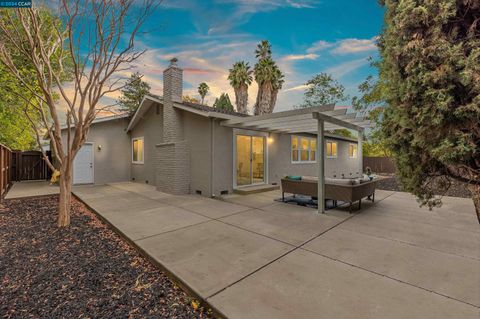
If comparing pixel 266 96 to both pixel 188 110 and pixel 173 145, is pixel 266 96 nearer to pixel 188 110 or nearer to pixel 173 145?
pixel 188 110

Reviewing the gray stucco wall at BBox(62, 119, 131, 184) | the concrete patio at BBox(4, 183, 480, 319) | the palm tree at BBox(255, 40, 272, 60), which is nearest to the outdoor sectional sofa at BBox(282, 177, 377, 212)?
the concrete patio at BBox(4, 183, 480, 319)

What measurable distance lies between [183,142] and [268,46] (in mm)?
18958

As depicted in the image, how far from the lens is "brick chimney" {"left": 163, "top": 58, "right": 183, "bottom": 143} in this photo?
8688 mm

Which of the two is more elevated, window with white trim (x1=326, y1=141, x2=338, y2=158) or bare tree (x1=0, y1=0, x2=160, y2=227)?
bare tree (x1=0, y1=0, x2=160, y2=227)

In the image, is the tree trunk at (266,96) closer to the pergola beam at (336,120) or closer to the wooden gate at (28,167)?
the pergola beam at (336,120)

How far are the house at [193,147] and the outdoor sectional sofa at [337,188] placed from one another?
74.9 inches

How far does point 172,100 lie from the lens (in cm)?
884

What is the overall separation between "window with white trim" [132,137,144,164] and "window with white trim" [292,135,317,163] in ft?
28.1

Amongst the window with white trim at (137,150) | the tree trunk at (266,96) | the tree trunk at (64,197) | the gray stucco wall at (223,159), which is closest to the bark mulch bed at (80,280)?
the tree trunk at (64,197)

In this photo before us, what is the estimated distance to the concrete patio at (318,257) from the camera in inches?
87.5

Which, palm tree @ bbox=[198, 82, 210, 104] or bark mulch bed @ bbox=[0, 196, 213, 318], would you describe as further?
palm tree @ bbox=[198, 82, 210, 104]

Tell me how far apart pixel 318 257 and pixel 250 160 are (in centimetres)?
634

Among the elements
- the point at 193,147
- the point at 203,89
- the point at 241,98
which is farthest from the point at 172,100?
the point at 203,89

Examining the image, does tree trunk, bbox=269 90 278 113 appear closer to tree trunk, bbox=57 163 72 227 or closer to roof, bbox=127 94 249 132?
roof, bbox=127 94 249 132
